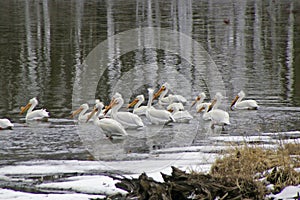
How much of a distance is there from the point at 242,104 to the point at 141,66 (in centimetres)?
816

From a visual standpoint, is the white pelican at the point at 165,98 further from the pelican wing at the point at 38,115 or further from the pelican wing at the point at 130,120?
the pelican wing at the point at 38,115

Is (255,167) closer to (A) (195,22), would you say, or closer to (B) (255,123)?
(B) (255,123)

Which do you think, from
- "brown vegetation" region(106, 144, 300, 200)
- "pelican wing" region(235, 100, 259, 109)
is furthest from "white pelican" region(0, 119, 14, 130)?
"brown vegetation" region(106, 144, 300, 200)

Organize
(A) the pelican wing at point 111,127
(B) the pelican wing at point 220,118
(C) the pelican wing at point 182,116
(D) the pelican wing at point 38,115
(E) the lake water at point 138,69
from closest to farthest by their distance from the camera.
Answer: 1. (E) the lake water at point 138,69
2. (A) the pelican wing at point 111,127
3. (B) the pelican wing at point 220,118
4. (D) the pelican wing at point 38,115
5. (C) the pelican wing at point 182,116

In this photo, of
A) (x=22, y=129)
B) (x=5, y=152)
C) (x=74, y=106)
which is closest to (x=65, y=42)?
(x=74, y=106)

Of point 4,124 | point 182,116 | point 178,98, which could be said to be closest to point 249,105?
point 182,116

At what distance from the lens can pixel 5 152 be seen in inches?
475

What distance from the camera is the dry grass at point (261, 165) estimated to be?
7738mm

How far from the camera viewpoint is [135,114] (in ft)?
50.9

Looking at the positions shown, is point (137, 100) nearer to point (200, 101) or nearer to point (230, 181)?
point (200, 101)

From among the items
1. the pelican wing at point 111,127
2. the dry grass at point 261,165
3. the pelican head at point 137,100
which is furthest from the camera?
the pelican head at point 137,100

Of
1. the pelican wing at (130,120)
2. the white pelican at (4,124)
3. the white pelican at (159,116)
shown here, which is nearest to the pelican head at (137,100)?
the white pelican at (159,116)

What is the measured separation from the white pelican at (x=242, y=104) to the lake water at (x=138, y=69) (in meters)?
0.23

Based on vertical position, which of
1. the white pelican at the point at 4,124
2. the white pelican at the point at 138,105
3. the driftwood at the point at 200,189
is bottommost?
the white pelican at the point at 138,105
